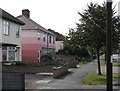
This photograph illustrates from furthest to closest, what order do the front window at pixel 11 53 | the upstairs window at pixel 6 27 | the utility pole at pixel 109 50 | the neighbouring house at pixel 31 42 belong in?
the neighbouring house at pixel 31 42, the front window at pixel 11 53, the upstairs window at pixel 6 27, the utility pole at pixel 109 50

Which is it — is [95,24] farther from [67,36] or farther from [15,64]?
[15,64]

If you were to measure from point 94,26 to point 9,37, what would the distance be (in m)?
15.5

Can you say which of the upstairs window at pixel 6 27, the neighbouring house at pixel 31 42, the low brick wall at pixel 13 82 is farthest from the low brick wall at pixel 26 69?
the neighbouring house at pixel 31 42

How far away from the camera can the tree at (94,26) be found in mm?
21156

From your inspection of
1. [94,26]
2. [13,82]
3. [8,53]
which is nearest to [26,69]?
[8,53]

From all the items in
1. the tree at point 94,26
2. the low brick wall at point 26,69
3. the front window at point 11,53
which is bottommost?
the low brick wall at point 26,69

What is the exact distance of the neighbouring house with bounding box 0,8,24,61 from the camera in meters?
32.2

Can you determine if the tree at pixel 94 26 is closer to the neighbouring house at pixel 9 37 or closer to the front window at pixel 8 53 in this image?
the neighbouring house at pixel 9 37

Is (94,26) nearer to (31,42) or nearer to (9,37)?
(9,37)

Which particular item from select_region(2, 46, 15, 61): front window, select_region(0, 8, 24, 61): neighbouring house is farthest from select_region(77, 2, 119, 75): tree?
select_region(2, 46, 15, 61): front window

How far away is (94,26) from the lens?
21.2m

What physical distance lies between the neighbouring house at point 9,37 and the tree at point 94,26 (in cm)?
1182

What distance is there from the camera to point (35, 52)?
45.8 m

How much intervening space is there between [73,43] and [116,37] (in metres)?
3.49
